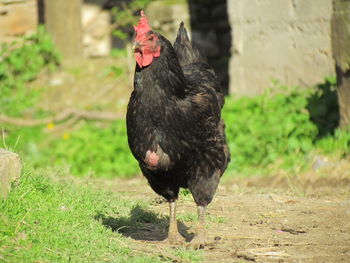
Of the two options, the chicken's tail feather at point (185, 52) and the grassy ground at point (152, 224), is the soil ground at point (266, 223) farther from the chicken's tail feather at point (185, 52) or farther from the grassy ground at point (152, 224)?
the chicken's tail feather at point (185, 52)

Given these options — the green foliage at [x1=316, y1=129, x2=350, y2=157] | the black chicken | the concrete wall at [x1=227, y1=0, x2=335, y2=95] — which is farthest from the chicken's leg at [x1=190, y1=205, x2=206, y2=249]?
the concrete wall at [x1=227, y1=0, x2=335, y2=95]

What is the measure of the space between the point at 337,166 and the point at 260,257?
141 inches

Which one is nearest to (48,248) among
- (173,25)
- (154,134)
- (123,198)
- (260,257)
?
(154,134)

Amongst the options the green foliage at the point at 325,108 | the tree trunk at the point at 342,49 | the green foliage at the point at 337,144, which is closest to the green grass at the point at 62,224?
the green foliage at the point at 337,144

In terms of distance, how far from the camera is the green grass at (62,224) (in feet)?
15.7

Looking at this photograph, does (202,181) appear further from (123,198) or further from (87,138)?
(87,138)

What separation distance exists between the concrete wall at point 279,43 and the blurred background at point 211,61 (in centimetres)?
1

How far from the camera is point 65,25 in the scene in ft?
44.1

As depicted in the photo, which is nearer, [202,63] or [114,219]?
[114,219]

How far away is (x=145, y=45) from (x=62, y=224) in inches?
60.2

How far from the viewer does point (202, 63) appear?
21.0 feet

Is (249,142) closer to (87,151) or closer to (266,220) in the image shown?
(87,151)

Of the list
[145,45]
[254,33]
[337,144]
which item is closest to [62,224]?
[145,45]

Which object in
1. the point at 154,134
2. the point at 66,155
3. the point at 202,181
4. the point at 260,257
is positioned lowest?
the point at 66,155
